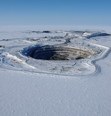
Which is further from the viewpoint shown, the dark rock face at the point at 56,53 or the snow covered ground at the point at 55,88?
the dark rock face at the point at 56,53

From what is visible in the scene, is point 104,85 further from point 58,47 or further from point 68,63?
point 58,47

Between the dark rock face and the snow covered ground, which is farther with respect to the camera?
the dark rock face

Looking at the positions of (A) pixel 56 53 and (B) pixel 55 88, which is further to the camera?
(A) pixel 56 53

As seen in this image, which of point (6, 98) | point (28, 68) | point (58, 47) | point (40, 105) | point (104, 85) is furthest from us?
point (58, 47)

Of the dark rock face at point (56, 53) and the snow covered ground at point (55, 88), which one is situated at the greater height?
the snow covered ground at point (55, 88)

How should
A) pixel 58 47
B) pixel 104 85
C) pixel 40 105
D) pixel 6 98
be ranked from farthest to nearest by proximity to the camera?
pixel 58 47, pixel 104 85, pixel 6 98, pixel 40 105

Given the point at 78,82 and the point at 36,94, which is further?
the point at 78,82

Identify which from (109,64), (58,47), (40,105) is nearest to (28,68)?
(40,105)

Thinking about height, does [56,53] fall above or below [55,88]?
below

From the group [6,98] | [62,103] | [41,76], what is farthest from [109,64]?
[6,98]

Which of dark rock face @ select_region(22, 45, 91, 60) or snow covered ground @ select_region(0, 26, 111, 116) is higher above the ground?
snow covered ground @ select_region(0, 26, 111, 116)
